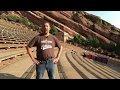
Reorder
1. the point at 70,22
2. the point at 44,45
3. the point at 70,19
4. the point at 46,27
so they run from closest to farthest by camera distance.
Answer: the point at 46,27 < the point at 44,45 < the point at 70,19 < the point at 70,22

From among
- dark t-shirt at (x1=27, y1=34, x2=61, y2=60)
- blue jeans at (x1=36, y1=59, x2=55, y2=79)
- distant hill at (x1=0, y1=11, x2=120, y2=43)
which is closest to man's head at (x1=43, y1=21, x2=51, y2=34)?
dark t-shirt at (x1=27, y1=34, x2=61, y2=60)

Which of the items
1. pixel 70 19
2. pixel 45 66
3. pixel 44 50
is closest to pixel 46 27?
pixel 44 50

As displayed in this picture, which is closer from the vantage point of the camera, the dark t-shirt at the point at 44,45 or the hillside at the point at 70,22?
the dark t-shirt at the point at 44,45

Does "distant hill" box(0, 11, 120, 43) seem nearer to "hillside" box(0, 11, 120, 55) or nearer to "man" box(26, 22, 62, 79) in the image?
"hillside" box(0, 11, 120, 55)

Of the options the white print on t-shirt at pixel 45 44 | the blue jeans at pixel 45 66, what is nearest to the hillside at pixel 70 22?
the white print on t-shirt at pixel 45 44

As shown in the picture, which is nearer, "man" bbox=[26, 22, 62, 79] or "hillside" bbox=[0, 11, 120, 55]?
"man" bbox=[26, 22, 62, 79]

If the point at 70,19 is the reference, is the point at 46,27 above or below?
below

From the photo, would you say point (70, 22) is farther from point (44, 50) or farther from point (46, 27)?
point (46, 27)

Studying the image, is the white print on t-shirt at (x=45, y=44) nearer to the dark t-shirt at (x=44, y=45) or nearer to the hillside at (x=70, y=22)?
the dark t-shirt at (x=44, y=45)
